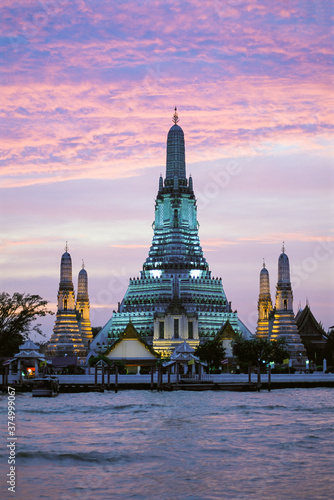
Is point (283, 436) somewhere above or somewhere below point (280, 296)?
below

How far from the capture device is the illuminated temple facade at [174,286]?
110312 mm

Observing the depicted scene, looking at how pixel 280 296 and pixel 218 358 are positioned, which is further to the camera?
pixel 280 296

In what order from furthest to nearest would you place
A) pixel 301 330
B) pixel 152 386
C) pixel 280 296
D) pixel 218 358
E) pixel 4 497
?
pixel 301 330
pixel 280 296
pixel 218 358
pixel 152 386
pixel 4 497

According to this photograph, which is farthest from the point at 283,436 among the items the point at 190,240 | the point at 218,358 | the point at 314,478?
the point at 190,240

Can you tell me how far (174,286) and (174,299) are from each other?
547 centimetres

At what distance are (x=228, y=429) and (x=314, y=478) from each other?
14.9 meters

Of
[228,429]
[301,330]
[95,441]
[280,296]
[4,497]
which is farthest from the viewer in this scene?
[301,330]

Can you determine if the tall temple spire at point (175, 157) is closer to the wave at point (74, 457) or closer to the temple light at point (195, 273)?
the temple light at point (195, 273)

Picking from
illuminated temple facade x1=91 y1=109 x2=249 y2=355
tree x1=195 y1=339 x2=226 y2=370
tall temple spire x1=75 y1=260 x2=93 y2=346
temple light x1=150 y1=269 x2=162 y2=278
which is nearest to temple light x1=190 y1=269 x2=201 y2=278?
illuminated temple facade x1=91 y1=109 x2=249 y2=355

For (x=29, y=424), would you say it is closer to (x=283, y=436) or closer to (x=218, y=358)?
(x=283, y=436)

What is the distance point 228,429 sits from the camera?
163 ft

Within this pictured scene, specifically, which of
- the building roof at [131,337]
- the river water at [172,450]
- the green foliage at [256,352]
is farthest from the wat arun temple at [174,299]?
the river water at [172,450]

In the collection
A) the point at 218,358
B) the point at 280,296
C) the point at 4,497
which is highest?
the point at 280,296

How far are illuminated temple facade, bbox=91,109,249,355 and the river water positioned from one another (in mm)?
44236
